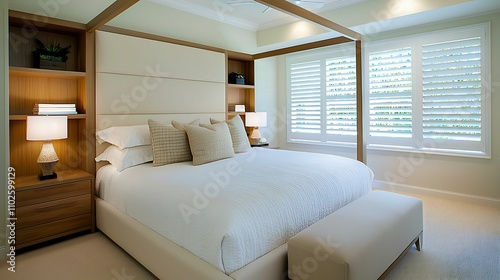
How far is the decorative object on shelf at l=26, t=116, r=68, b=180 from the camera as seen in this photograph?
2494 millimetres

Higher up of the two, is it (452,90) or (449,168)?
(452,90)

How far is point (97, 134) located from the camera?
299 cm

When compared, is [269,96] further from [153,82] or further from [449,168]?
[449,168]

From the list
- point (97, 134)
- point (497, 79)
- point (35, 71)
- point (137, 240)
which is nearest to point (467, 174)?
point (497, 79)

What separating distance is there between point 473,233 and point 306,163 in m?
1.73

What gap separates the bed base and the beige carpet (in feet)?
0.45

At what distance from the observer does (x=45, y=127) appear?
2533 mm

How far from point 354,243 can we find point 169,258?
112 cm

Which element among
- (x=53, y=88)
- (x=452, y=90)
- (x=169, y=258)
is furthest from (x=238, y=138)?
(x=452, y=90)

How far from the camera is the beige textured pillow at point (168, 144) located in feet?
9.20

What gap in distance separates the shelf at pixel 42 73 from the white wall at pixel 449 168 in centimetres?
394

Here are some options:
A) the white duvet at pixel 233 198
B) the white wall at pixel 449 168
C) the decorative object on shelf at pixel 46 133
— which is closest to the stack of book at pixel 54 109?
the decorative object on shelf at pixel 46 133

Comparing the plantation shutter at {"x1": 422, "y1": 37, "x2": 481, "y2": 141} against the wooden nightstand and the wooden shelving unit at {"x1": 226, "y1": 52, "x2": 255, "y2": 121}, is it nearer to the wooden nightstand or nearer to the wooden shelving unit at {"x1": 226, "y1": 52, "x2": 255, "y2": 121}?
the wooden shelving unit at {"x1": 226, "y1": 52, "x2": 255, "y2": 121}

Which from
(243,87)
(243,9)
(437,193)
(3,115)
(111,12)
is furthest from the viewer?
(243,87)
